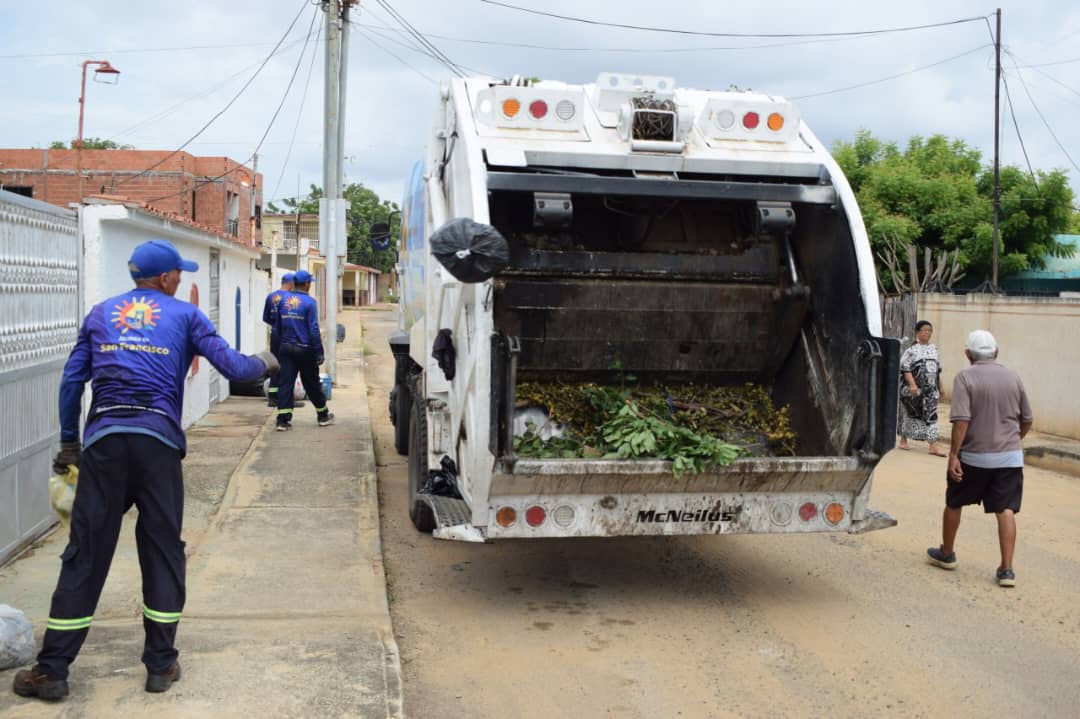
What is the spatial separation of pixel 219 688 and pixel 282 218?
56.4 metres

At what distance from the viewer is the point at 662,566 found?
21.3 feet

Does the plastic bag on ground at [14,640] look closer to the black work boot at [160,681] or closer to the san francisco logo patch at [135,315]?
the black work boot at [160,681]

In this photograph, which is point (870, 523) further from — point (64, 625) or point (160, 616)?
point (64, 625)

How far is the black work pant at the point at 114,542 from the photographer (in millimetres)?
3867

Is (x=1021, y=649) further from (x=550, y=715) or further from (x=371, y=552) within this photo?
(x=371, y=552)

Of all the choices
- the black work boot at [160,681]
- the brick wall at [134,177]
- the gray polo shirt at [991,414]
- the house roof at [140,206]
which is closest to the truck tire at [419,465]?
the black work boot at [160,681]

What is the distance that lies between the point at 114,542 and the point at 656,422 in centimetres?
264

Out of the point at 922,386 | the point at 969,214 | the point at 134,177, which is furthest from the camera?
the point at 134,177

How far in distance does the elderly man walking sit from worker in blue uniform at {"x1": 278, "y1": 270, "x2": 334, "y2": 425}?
6387mm

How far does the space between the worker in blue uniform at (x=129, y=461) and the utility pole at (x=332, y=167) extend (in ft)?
37.0

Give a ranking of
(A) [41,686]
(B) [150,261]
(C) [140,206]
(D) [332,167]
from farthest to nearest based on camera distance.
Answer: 1. (D) [332,167]
2. (C) [140,206]
3. (B) [150,261]
4. (A) [41,686]

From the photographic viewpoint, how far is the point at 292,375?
10.7 metres

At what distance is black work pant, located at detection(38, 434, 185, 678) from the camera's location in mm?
3867

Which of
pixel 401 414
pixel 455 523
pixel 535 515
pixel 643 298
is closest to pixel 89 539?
pixel 455 523
